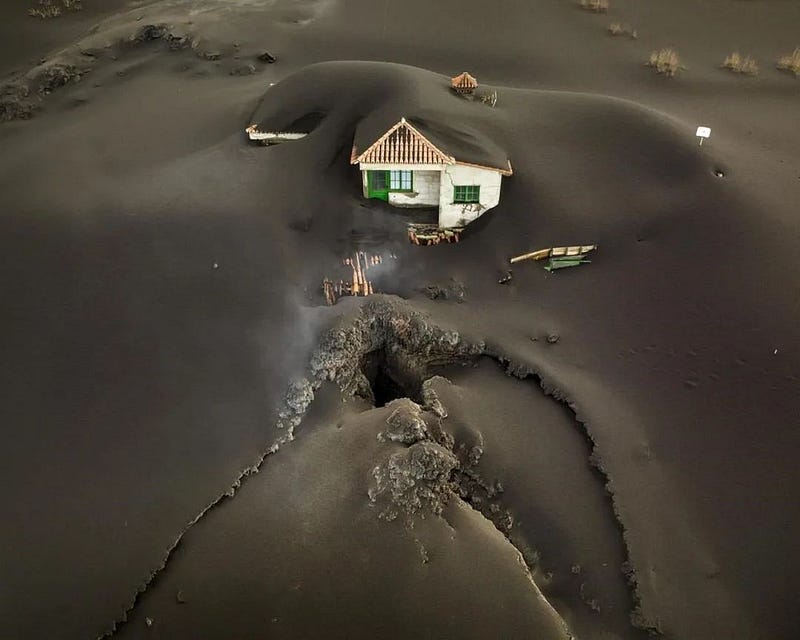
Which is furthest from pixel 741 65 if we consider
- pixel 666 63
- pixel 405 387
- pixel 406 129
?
pixel 405 387

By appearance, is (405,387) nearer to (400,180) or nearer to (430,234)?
(430,234)

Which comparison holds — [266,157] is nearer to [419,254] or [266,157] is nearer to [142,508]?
[419,254]

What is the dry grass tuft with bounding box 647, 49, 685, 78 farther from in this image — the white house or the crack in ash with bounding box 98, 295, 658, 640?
the crack in ash with bounding box 98, 295, 658, 640

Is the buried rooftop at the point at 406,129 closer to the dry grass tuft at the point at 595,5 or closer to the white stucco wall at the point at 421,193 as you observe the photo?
the white stucco wall at the point at 421,193

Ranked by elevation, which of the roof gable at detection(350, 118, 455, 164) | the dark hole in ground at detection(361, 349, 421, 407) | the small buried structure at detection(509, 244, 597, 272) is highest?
the roof gable at detection(350, 118, 455, 164)

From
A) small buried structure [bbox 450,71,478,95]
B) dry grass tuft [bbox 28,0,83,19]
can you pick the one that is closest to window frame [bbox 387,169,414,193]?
small buried structure [bbox 450,71,478,95]

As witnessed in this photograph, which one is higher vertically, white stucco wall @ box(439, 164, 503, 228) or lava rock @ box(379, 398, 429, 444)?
white stucco wall @ box(439, 164, 503, 228)

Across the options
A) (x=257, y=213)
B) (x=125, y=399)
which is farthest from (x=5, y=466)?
(x=257, y=213)
